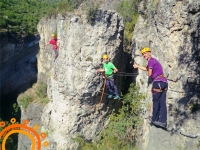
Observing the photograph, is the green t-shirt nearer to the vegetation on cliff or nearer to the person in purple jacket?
the person in purple jacket

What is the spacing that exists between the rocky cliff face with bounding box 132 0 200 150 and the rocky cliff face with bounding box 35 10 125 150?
1872 mm

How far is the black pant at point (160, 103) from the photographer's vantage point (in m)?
6.39

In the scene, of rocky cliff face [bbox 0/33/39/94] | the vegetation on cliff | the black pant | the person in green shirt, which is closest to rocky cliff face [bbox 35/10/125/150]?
the person in green shirt

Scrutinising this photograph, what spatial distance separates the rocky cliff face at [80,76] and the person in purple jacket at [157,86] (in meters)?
2.78

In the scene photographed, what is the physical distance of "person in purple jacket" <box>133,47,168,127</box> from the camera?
6215mm

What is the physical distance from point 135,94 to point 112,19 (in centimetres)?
293

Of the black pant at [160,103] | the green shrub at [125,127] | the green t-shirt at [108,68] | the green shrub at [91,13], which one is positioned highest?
the green shrub at [91,13]

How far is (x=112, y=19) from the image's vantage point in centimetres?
886

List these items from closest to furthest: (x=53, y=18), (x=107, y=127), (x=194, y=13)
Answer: (x=194, y=13) < (x=107, y=127) < (x=53, y=18)

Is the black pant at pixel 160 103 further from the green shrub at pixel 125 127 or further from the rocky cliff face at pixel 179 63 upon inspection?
the green shrub at pixel 125 127

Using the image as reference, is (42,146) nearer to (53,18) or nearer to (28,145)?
(28,145)

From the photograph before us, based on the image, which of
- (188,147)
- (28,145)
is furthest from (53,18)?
(188,147)

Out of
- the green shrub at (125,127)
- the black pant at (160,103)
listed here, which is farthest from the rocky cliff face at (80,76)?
the black pant at (160,103)

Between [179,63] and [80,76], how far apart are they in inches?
147
